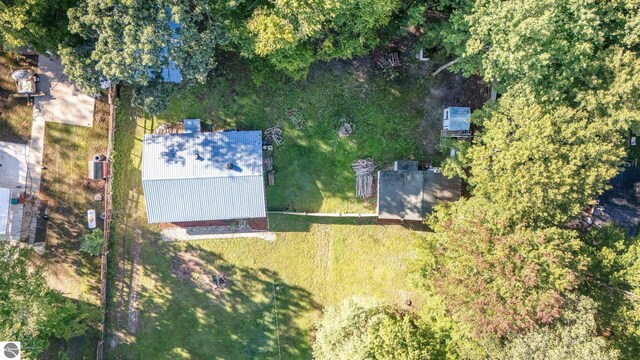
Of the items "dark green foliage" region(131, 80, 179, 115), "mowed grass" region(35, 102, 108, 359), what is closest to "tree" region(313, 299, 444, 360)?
"mowed grass" region(35, 102, 108, 359)

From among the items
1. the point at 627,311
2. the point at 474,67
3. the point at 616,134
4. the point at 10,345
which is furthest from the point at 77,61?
the point at 627,311

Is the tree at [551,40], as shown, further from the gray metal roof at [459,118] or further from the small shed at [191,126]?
the small shed at [191,126]

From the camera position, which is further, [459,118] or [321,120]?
[321,120]

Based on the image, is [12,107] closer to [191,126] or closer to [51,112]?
[51,112]

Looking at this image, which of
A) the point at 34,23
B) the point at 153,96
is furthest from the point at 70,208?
the point at 34,23

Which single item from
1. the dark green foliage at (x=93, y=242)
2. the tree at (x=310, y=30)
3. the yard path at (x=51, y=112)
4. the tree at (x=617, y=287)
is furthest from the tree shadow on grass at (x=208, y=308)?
the tree at (x=617, y=287)

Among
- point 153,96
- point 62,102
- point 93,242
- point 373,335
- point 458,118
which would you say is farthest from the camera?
point 62,102

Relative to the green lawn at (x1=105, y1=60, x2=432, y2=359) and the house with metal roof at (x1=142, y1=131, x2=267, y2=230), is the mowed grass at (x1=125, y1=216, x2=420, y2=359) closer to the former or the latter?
the green lawn at (x1=105, y1=60, x2=432, y2=359)
